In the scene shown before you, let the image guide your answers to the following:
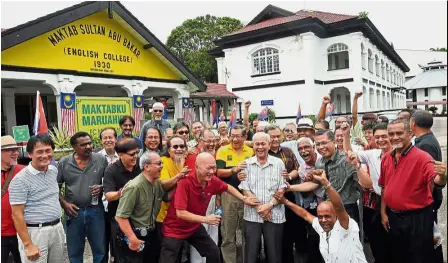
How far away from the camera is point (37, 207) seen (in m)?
3.38

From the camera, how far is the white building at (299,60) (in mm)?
21438

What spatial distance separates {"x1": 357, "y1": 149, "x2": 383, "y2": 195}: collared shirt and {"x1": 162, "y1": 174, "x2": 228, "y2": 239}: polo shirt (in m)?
1.76

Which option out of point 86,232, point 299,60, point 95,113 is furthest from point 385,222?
point 299,60

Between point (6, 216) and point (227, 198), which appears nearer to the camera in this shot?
point (6, 216)

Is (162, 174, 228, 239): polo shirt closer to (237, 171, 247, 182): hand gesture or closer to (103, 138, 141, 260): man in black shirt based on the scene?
(237, 171, 247, 182): hand gesture

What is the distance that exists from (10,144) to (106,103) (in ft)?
23.1

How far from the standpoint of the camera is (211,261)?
12.9 feet

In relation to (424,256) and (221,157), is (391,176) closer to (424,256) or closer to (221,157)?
(424,256)

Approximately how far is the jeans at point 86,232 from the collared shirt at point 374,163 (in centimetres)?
321

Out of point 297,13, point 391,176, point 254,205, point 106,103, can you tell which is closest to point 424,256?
point 391,176

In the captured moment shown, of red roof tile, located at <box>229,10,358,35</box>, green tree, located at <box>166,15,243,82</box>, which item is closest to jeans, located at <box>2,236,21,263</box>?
red roof tile, located at <box>229,10,358,35</box>

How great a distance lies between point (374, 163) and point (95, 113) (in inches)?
316

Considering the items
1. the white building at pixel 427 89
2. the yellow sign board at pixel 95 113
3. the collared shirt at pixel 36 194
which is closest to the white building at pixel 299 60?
the yellow sign board at pixel 95 113

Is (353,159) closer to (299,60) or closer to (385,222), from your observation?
(385,222)
